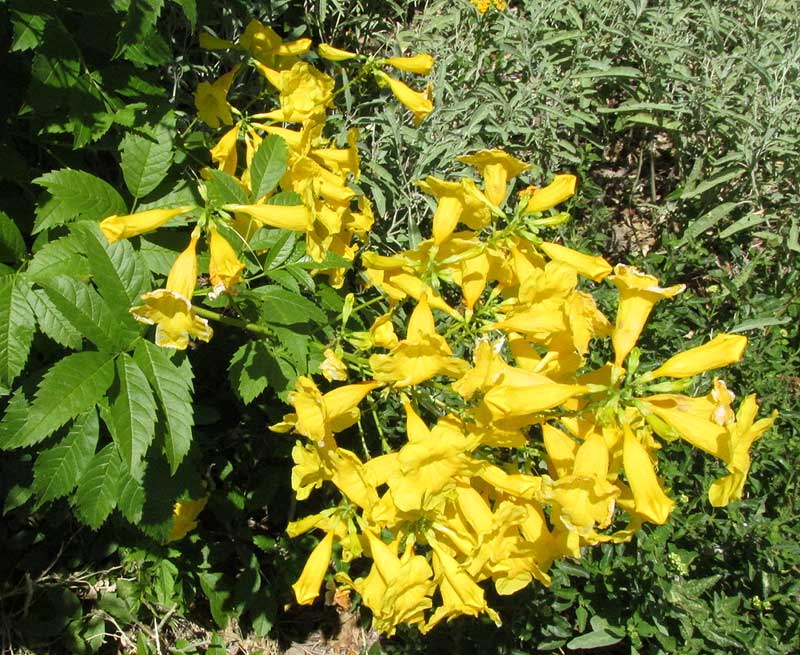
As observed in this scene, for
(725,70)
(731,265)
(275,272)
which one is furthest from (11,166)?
(731,265)

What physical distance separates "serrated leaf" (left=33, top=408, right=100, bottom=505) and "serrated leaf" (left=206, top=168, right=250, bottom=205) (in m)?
0.79

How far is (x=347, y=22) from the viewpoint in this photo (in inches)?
170

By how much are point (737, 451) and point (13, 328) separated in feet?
6.76

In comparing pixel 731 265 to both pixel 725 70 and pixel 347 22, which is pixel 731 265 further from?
pixel 347 22

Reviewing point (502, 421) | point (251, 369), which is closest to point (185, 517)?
point (251, 369)

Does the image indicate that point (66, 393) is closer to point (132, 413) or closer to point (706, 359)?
point (132, 413)

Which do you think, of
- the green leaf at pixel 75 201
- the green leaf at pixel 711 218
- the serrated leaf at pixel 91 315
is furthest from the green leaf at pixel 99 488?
the green leaf at pixel 711 218

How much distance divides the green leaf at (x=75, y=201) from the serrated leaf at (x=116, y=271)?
0.44ft

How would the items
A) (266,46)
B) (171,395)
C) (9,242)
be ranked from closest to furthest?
1. (171,395)
2. (9,242)
3. (266,46)

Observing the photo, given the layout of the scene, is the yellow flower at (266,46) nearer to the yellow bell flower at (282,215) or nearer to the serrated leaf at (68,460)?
the yellow bell flower at (282,215)

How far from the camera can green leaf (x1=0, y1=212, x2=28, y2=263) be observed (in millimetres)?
2271

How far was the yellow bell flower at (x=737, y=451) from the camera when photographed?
1936 millimetres

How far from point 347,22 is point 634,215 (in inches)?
98.8

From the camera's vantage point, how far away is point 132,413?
1973 mm
